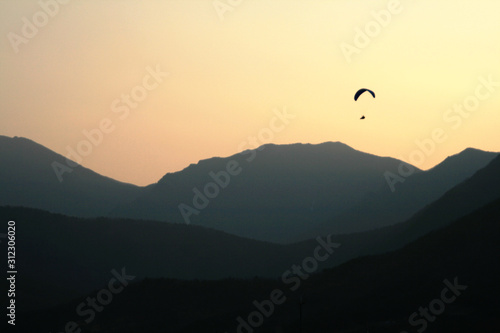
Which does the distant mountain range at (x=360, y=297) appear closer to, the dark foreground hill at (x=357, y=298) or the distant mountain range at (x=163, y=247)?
the dark foreground hill at (x=357, y=298)

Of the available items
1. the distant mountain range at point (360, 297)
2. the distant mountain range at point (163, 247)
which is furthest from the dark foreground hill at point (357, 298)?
the distant mountain range at point (163, 247)

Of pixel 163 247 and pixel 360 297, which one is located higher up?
pixel 163 247

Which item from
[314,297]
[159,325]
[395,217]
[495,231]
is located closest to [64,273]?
[159,325]

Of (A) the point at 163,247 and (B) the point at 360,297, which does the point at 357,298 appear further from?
(A) the point at 163,247

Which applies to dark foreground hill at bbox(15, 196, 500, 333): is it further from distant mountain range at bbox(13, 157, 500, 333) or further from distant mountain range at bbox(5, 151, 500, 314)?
distant mountain range at bbox(5, 151, 500, 314)

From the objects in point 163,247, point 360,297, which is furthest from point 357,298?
point 163,247
